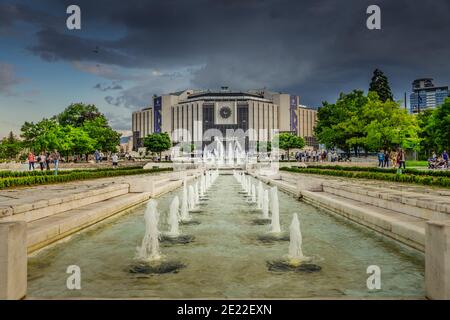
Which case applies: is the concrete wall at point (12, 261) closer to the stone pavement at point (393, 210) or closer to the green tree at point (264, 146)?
the stone pavement at point (393, 210)

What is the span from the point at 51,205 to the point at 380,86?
62.7m

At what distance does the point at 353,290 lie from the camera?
4711 millimetres

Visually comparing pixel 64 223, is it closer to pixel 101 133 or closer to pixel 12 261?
pixel 12 261

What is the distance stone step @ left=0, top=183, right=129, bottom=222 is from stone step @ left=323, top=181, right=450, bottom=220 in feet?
27.0

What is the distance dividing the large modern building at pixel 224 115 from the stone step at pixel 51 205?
11727 centimetres

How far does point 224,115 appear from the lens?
130 m

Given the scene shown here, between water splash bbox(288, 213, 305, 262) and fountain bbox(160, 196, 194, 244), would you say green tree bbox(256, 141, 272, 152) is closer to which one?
fountain bbox(160, 196, 194, 244)

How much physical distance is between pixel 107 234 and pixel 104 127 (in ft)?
204

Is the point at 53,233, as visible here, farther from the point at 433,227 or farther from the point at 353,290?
the point at 433,227

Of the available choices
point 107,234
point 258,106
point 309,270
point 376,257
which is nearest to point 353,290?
point 309,270

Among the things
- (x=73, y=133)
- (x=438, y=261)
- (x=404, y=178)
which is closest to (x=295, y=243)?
(x=438, y=261)

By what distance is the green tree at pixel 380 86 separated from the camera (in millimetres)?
62625

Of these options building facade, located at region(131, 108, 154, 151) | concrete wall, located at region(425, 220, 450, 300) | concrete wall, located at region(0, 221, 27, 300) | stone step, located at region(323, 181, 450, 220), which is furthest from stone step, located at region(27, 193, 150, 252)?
building facade, located at region(131, 108, 154, 151)

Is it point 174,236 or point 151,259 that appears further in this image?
point 174,236
